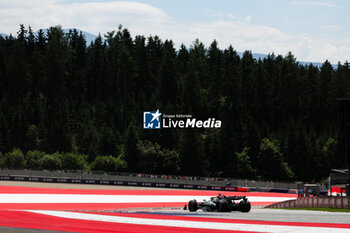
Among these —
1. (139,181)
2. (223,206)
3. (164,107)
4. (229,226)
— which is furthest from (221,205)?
(164,107)

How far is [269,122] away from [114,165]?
197 feet

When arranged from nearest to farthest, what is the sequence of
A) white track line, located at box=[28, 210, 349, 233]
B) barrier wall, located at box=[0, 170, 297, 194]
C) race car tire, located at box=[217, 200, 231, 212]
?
white track line, located at box=[28, 210, 349, 233]
race car tire, located at box=[217, 200, 231, 212]
barrier wall, located at box=[0, 170, 297, 194]

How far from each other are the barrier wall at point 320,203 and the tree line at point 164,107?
226ft

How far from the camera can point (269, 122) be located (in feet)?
515

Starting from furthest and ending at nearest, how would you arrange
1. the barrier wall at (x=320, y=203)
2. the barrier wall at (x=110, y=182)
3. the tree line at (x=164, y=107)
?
1. the tree line at (x=164, y=107)
2. the barrier wall at (x=110, y=182)
3. the barrier wall at (x=320, y=203)

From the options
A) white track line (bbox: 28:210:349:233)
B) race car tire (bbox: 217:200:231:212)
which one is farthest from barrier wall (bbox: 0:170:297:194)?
white track line (bbox: 28:210:349:233)

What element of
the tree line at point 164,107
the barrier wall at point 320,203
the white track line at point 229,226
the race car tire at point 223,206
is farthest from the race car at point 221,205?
the tree line at point 164,107

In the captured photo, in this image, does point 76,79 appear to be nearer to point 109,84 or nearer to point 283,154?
point 109,84

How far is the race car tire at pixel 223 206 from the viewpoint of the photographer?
35.4 m

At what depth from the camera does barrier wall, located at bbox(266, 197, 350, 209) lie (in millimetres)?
37625

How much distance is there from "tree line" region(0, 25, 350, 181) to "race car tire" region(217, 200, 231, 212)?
7467cm

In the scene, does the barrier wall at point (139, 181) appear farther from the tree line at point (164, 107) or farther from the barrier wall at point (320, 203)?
the barrier wall at point (320, 203)

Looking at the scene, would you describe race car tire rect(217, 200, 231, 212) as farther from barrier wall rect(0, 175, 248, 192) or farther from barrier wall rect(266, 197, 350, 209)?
barrier wall rect(0, 175, 248, 192)

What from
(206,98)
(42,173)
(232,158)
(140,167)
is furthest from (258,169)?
(42,173)
